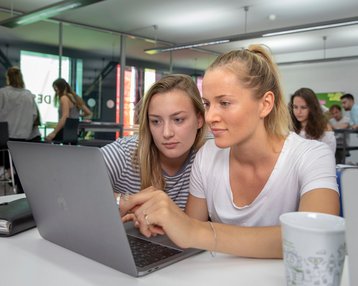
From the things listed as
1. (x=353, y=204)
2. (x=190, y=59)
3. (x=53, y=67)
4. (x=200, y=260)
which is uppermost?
(x=190, y=59)

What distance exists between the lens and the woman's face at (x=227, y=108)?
3.08ft

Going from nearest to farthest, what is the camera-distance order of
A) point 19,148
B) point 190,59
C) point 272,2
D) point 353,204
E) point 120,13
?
1. point 353,204
2. point 19,148
3. point 272,2
4. point 120,13
5. point 190,59

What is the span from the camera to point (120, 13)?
633 centimetres

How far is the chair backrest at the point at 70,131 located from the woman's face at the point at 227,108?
3934 mm

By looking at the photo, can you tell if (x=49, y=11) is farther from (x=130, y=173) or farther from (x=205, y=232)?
(x=205, y=232)

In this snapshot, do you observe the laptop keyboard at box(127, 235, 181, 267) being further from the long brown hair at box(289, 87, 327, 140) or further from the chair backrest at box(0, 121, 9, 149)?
the chair backrest at box(0, 121, 9, 149)

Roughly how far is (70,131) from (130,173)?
3.47 m

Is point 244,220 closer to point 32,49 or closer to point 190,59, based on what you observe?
point 32,49

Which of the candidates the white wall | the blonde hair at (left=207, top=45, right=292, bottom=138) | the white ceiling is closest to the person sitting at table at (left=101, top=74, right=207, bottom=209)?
the blonde hair at (left=207, top=45, right=292, bottom=138)

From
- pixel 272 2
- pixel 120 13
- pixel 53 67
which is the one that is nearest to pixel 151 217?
pixel 272 2

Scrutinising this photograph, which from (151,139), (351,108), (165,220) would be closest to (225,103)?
(165,220)

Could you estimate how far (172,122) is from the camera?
129cm

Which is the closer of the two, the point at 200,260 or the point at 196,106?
the point at 200,260

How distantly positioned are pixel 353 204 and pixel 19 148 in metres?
0.66
